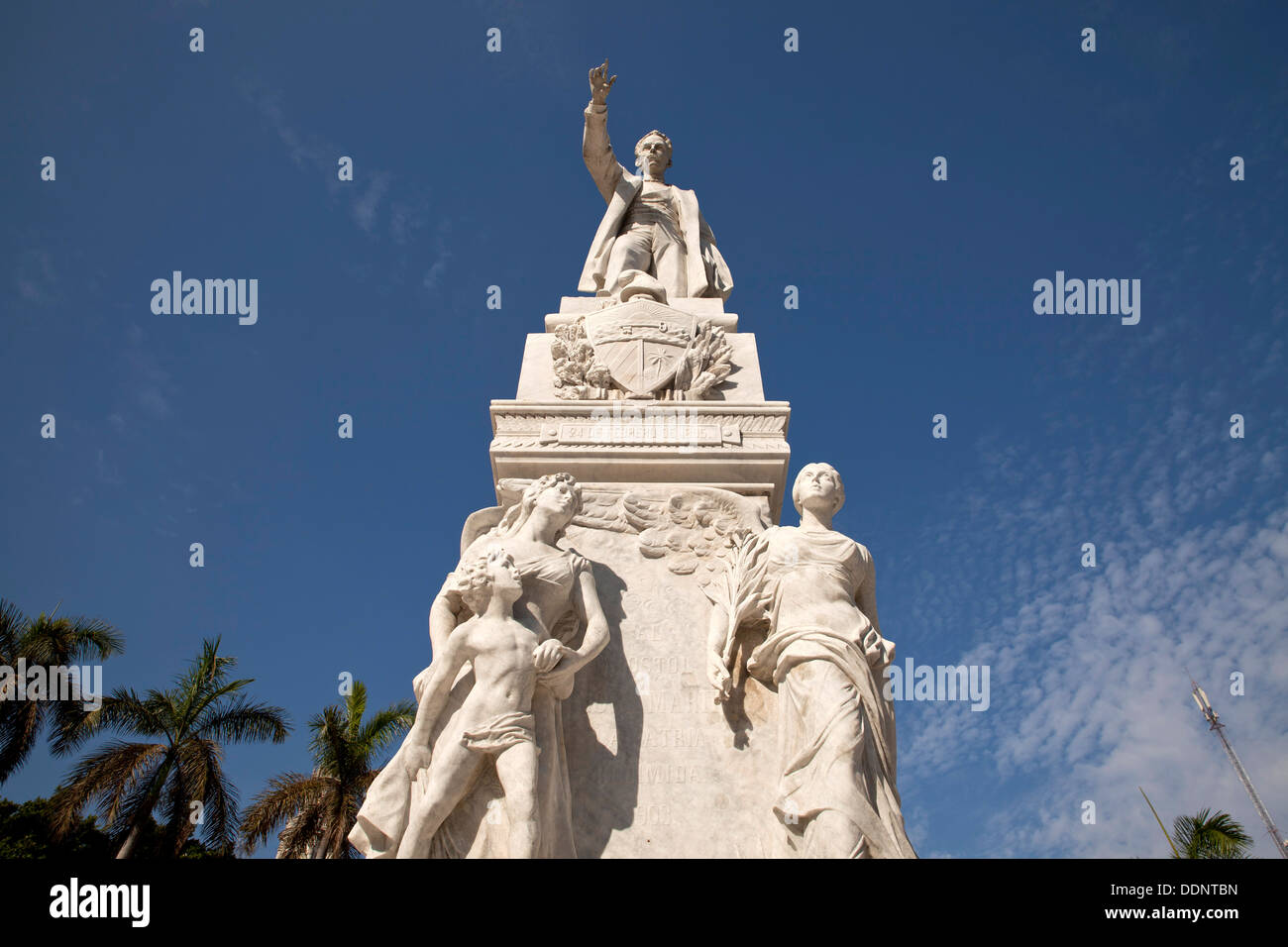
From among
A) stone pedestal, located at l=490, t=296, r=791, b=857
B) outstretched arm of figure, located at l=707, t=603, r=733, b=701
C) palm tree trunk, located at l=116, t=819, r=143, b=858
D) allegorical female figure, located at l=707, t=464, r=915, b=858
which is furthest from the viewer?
palm tree trunk, located at l=116, t=819, r=143, b=858

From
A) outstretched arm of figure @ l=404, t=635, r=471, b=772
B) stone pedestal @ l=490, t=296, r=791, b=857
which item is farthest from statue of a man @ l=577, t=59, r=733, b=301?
outstretched arm of figure @ l=404, t=635, r=471, b=772

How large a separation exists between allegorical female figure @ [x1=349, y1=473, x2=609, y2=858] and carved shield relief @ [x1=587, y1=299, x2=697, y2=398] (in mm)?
1646

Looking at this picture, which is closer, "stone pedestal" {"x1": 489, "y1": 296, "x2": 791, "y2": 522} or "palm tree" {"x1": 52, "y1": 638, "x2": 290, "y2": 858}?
"stone pedestal" {"x1": 489, "y1": 296, "x2": 791, "y2": 522}

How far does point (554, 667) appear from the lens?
537 centimetres

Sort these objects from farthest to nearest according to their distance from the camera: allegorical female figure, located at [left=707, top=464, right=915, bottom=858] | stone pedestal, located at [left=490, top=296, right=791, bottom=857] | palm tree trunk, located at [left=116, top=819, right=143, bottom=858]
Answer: palm tree trunk, located at [left=116, top=819, right=143, bottom=858]
stone pedestal, located at [left=490, top=296, right=791, bottom=857]
allegorical female figure, located at [left=707, top=464, right=915, bottom=858]

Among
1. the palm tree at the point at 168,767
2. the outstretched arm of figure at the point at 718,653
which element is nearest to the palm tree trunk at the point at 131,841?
the palm tree at the point at 168,767

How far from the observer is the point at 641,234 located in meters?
10.1

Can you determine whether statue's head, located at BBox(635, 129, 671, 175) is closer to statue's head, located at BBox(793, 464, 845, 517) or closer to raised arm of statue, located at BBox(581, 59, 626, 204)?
raised arm of statue, located at BBox(581, 59, 626, 204)

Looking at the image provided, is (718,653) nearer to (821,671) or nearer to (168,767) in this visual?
(821,671)

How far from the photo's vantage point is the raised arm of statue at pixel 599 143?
361 inches

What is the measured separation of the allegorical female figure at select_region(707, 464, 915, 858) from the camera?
4742 millimetres

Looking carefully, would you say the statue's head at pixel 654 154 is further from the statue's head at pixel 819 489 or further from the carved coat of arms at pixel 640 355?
the statue's head at pixel 819 489
